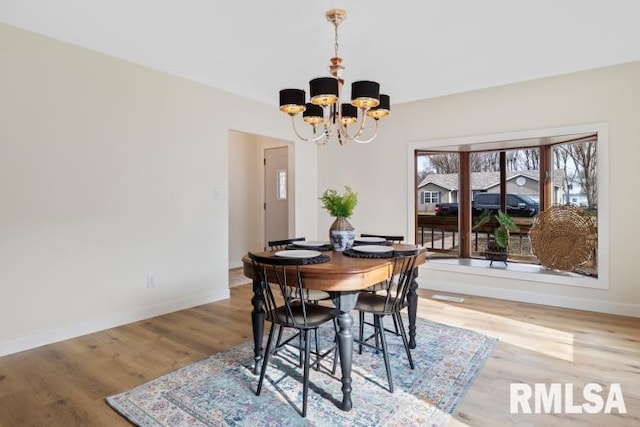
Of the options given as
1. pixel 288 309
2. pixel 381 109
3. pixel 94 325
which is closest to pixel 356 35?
pixel 381 109

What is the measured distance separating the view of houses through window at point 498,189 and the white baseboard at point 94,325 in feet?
10.1

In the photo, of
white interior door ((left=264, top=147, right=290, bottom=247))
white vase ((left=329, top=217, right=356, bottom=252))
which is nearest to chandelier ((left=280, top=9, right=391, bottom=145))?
white vase ((left=329, top=217, right=356, bottom=252))

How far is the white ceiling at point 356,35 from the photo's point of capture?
2.50 m

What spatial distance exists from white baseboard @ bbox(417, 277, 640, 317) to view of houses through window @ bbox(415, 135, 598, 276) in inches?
15.6

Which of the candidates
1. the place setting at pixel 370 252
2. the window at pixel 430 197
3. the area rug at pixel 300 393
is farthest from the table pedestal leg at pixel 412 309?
the window at pixel 430 197

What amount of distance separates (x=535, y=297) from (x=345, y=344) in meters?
3.07

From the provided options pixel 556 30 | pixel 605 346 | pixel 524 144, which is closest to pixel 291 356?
pixel 605 346

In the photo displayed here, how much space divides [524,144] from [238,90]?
3.52 m

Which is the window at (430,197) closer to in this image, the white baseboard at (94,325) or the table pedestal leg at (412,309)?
the table pedestal leg at (412,309)

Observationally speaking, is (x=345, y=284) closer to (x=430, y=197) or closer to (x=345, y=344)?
(x=345, y=344)

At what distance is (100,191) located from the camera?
3.24 meters

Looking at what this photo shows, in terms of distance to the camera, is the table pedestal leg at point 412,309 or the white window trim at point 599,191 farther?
the white window trim at point 599,191

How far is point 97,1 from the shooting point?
2.43 metres

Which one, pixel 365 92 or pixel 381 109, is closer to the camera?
pixel 365 92
